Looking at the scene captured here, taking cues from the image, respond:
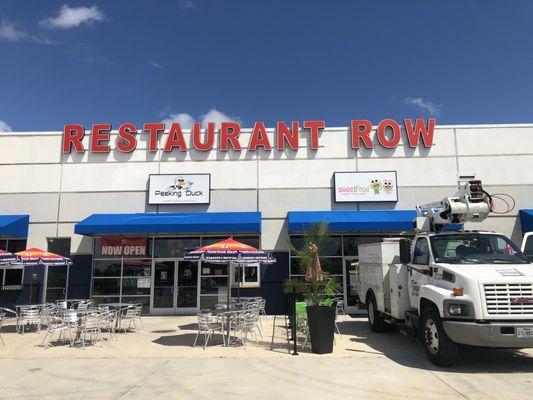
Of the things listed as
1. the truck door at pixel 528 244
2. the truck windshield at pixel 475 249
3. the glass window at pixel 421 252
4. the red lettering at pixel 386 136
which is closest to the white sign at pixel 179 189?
the red lettering at pixel 386 136

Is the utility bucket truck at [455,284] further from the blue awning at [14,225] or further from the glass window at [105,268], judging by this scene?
the blue awning at [14,225]

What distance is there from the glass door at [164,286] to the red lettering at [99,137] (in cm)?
494

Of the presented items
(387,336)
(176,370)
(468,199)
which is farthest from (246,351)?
(468,199)

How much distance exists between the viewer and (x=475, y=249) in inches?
352

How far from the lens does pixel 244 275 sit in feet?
56.2

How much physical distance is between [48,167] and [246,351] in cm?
1243

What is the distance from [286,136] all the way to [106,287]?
892 centimetres

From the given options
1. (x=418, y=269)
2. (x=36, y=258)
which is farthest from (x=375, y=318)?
(x=36, y=258)

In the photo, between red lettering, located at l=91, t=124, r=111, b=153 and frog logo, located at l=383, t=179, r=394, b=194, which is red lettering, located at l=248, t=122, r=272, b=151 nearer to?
frog logo, located at l=383, t=179, r=394, b=194

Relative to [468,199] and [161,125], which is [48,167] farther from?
[468,199]

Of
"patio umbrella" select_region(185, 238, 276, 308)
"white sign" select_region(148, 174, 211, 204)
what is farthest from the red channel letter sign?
"patio umbrella" select_region(185, 238, 276, 308)

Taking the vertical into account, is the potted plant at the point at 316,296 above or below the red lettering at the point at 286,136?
below

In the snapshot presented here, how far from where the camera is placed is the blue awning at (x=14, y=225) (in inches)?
645

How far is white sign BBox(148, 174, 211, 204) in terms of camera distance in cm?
1758
